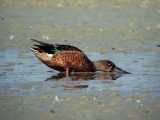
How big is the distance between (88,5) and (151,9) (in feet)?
7.69

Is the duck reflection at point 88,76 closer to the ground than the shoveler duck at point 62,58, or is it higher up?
closer to the ground

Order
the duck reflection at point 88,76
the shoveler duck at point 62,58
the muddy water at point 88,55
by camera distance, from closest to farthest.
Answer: the muddy water at point 88,55 < the duck reflection at point 88,76 < the shoveler duck at point 62,58

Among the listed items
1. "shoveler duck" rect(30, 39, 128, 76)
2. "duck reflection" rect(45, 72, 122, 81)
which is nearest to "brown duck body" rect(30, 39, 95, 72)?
"shoveler duck" rect(30, 39, 128, 76)

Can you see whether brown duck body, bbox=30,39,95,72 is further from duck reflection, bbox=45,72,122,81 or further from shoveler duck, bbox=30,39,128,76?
duck reflection, bbox=45,72,122,81

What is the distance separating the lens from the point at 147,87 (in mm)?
6473

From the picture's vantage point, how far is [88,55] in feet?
30.2

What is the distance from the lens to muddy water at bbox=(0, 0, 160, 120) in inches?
213

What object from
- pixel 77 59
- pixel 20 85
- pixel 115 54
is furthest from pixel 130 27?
pixel 20 85

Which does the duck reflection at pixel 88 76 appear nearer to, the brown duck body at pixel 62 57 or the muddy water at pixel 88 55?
the muddy water at pixel 88 55

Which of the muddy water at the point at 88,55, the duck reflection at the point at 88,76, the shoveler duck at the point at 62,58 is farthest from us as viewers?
the shoveler duck at the point at 62,58

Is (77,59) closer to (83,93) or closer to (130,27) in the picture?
(83,93)

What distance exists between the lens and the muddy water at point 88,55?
5414 mm

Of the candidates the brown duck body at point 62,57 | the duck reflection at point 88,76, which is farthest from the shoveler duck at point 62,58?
the duck reflection at point 88,76

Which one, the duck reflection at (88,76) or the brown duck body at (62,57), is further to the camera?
the brown duck body at (62,57)
